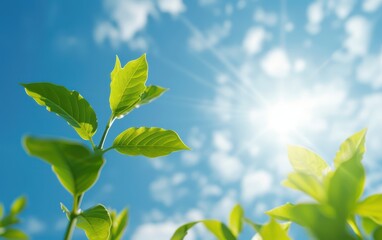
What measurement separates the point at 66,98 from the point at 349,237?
1580 millimetres

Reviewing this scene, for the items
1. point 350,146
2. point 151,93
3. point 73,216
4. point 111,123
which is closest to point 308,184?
point 350,146

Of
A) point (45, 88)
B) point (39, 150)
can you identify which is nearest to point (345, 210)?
point (39, 150)

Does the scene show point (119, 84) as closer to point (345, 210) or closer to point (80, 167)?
point (80, 167)

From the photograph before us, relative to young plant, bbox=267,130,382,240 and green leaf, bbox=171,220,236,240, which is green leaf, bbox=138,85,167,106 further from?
young plant, bbox=267,130,382,240

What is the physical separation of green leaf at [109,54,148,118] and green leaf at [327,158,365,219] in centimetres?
141

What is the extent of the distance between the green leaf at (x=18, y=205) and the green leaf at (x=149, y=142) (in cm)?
133

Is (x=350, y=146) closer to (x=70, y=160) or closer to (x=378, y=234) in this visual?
(x=378, y=234)

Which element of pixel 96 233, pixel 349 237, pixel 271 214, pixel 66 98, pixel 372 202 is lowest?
pixel 349 237

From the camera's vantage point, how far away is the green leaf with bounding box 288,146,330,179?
148cm

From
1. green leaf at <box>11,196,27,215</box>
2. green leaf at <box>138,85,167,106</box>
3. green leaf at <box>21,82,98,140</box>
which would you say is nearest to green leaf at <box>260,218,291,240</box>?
green leaf at <box>21,82,98,140</box>

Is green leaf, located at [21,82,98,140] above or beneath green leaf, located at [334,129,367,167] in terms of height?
above

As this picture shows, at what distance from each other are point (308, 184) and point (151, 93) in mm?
1618

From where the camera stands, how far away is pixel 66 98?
1.98 m

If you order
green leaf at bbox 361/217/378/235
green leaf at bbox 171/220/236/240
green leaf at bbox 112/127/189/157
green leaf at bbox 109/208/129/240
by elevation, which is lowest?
green leaf at bbox 361/217/378/235
